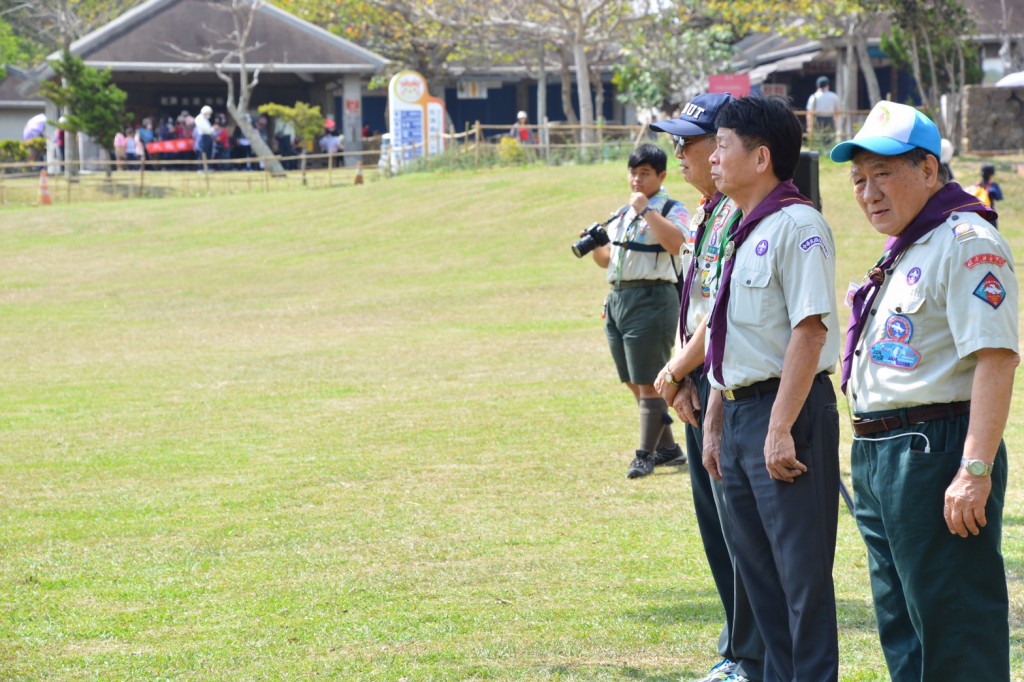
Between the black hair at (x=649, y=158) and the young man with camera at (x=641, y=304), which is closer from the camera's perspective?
the black hair at (x=649, y=158)

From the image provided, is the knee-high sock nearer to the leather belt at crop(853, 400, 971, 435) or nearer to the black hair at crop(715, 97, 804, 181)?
the black hair at crop(715, 97, 804, 181)

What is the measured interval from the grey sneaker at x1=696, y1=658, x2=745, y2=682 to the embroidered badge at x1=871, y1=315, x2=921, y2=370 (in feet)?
5.02

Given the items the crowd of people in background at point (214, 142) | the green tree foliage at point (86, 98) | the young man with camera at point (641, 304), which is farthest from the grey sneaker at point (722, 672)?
the crowd of people in background at point (214, 142)

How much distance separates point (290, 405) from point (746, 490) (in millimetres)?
8230

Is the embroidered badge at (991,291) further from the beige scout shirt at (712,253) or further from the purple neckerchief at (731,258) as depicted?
the beige scout shirt at (712,253)

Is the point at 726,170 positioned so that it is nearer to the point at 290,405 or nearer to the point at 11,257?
the point at 290,405

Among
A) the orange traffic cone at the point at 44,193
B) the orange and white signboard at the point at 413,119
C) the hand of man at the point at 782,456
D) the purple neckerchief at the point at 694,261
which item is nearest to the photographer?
the hand of man at the point at 782,456

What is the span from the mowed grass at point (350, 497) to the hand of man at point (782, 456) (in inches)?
48.6

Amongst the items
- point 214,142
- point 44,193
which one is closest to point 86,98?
point 214,142

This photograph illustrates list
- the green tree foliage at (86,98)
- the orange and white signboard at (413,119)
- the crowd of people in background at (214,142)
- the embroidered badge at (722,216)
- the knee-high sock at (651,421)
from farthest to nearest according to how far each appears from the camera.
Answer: the crowd of people in background at (214,142), the green tree foliage at (86,98), the orange and white signboard at (413,119), the knee-high sock at (651,421), the embroidered badge at (722,216)

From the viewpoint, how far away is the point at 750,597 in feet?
14.3

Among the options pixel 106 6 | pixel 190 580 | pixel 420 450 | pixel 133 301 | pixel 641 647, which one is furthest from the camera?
pixel 106 6

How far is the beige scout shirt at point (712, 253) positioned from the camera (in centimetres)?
450

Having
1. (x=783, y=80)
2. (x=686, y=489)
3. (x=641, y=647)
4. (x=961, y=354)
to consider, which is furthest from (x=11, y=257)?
(x=783, y=80)
